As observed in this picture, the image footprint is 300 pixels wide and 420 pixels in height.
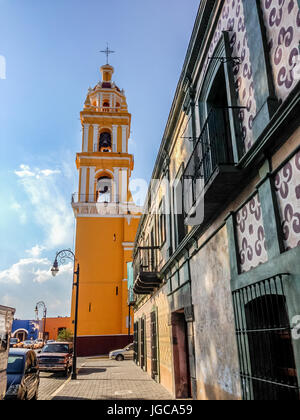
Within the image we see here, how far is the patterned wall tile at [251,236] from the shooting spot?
15.4ft

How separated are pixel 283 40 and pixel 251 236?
8.15ft

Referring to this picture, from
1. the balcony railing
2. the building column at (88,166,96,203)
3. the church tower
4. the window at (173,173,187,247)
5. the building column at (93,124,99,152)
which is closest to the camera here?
the window at (173,173,187,247)

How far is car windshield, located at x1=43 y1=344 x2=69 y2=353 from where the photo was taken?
56.9 feet

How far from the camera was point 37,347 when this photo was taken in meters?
→ 47.4

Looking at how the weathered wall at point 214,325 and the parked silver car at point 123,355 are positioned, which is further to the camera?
the parked silver car at point 123,355

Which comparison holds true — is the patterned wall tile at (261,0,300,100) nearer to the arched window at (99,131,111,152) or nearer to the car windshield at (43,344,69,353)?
the car windshield at (43,344,69,353)

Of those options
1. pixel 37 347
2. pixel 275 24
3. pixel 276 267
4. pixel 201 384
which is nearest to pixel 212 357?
pixel 201 384

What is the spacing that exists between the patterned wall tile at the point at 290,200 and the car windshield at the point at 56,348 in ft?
52.4

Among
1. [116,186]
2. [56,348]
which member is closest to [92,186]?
[116,186]

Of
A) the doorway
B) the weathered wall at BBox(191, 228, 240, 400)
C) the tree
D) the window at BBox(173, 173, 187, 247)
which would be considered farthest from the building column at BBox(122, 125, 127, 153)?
the weathered wall at BBox(191, 228, 240, 400)

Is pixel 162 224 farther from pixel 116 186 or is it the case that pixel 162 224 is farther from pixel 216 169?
pixel 116 186

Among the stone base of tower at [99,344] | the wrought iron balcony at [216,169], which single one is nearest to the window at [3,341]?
the wrought iron balcony at [216,169]

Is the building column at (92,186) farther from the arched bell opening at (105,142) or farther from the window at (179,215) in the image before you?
the window at (179,215)
